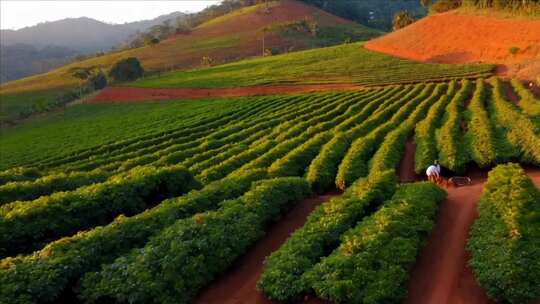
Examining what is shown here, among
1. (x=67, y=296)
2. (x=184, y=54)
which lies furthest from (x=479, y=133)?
(x=184, y=54)

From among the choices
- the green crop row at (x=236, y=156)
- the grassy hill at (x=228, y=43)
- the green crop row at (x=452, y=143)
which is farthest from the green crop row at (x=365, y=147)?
the grassy hill at (x=228, y=43)

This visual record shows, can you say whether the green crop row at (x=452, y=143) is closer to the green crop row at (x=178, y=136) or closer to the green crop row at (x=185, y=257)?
the green crop row at (x=185, y=257)

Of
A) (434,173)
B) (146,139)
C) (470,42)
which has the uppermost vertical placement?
(470,42)

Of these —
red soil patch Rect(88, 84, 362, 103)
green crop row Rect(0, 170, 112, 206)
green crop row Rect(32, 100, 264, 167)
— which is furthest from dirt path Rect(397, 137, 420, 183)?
red soil patch Rect(88, 84, 362, 103)

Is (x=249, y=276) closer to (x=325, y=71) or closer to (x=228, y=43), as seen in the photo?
(x=325, y=71)

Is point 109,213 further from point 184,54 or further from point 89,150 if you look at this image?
point 184,54

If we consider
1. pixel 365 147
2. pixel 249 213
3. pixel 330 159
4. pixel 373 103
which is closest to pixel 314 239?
pixel 249 213

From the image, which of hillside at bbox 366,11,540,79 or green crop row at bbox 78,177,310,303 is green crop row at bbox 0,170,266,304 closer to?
green crop row at bbox 78,177,310,303
